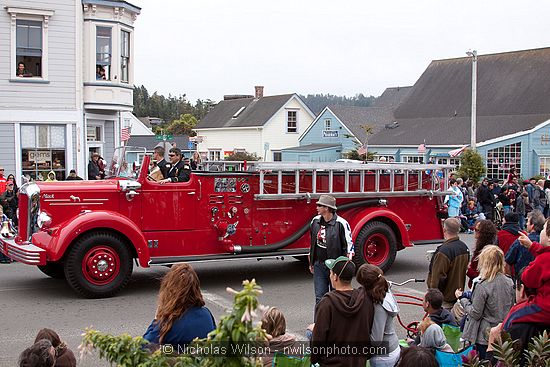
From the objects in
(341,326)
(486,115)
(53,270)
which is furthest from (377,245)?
(486,115)

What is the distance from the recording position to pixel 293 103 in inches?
2019

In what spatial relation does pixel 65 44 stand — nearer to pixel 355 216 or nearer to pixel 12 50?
pixel 12 50

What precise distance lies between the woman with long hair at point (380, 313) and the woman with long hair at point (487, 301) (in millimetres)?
1091

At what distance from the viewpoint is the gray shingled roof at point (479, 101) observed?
39375 millimetres

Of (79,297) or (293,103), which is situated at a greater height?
(293,103)

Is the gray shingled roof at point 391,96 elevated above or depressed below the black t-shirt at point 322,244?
above

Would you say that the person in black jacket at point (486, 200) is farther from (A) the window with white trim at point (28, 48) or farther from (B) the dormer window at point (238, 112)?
(B) the dormer window at point (238, 112)

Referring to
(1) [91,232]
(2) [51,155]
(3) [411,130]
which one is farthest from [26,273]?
(3) [411,130]

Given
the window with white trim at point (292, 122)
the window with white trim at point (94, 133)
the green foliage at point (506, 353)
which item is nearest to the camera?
the green foliage at point (506, 353)

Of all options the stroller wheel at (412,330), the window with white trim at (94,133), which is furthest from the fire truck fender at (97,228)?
the window with white trim at (94,133)

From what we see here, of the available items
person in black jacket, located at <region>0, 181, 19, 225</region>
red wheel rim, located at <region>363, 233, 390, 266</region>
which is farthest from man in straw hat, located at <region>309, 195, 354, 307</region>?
person in black jacket, located at <region>0, 181, 19, 225</region>

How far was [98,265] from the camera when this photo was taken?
10.0m

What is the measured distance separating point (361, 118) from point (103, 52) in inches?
1127

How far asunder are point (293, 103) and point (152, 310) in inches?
1678
